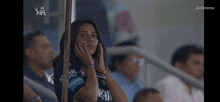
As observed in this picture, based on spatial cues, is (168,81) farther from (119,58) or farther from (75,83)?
(75,83)

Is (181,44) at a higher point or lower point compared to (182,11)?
lower

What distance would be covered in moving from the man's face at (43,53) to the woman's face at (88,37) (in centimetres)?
39

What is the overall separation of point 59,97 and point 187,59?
157 cm

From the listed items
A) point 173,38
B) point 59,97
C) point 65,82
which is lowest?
point 59,97

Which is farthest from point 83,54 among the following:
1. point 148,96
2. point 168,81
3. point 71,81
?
point 168,81

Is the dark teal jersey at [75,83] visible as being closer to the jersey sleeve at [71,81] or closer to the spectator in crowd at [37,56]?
the jersey sleeve at [71,81]

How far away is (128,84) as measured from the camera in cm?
245

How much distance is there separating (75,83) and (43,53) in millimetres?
564

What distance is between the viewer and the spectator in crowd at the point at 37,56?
256 centimetres

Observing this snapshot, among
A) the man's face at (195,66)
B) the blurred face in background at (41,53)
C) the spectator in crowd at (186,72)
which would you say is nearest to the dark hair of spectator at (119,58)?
the spectator in crowd at (186,72)
